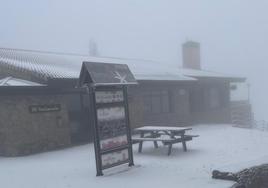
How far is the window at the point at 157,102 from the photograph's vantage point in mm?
18344

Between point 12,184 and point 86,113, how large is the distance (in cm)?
672

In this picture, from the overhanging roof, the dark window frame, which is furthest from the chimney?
the overhanging roof

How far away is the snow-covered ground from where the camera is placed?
8.12 m

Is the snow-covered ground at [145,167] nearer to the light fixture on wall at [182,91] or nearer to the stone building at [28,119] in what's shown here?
the stone building at [28,119]

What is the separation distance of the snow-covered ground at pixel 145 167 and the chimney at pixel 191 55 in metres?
15.9

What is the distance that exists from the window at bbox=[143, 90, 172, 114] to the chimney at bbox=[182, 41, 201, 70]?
1002 centimetres

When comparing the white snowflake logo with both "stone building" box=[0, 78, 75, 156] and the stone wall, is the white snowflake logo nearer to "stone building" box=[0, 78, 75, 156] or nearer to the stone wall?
"stone building" box=[0, 78, 75, 156]

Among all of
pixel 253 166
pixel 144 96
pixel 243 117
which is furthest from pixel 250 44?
pixel 253 166

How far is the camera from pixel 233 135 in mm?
15758

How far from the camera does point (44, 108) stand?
12781 millimetres

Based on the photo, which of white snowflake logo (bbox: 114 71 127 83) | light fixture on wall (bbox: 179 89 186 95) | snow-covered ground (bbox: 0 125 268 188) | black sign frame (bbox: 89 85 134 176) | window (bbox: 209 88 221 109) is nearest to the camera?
snow-covered ground (bbox: 0 125 268 188)

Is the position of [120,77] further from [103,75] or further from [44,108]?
[44,108]

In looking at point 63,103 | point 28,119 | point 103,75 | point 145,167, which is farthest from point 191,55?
point 103,75

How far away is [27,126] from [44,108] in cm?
90
